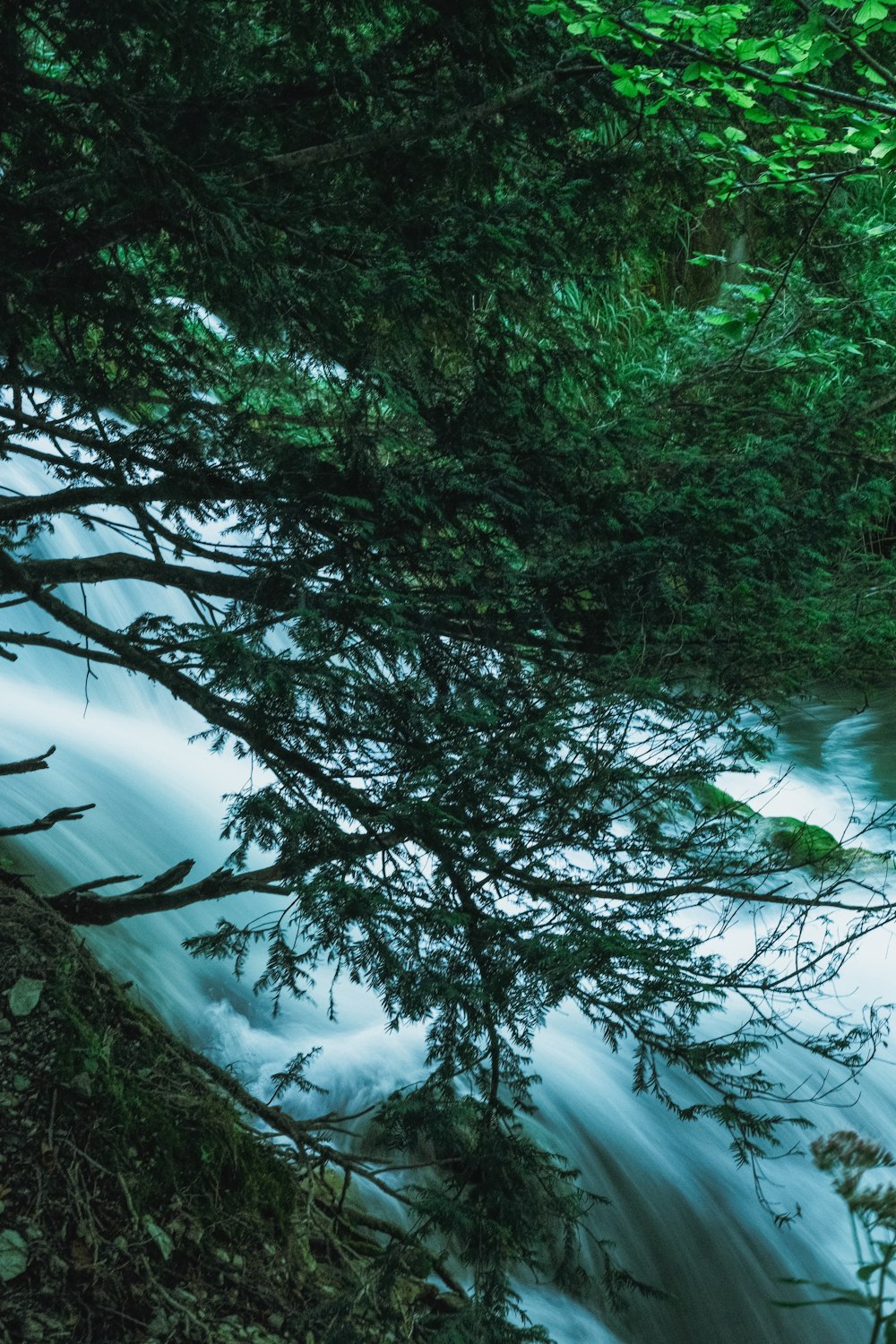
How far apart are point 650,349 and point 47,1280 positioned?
831cm

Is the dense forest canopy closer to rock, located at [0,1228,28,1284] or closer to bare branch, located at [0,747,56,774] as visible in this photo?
bare branch, located at [0,747,56,774]

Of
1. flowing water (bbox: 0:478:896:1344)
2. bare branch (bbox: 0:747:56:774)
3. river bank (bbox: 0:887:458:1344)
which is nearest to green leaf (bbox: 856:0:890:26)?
flowing water (bbox: 0:478:896:1344)

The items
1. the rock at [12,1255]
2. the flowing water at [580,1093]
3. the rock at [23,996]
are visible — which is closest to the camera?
the rock at [12,1255]

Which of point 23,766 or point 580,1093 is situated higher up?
point 580,1093

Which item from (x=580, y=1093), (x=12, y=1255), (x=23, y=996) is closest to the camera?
(x=12, y=1255)

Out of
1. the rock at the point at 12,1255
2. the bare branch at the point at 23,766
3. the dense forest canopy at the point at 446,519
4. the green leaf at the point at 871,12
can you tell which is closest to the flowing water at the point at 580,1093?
the bare branch at the point at 23,766

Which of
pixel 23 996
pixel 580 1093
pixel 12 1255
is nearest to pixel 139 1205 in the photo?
pixel 12 1255

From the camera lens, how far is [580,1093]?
606 centimetres

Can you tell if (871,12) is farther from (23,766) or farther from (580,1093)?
(580,1093)

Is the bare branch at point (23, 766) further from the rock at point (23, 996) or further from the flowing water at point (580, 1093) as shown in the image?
the rock at point (23, 996)

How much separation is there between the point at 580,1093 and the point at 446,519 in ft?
12.4

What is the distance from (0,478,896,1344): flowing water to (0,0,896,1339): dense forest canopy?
1.28 m

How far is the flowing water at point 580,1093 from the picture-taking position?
203 inches

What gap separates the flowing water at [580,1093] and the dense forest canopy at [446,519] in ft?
4.19
